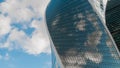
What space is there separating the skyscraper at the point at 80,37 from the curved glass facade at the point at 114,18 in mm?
11771

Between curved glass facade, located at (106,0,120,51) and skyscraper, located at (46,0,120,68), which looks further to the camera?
curved glass facade, located at (106,0,120,51)

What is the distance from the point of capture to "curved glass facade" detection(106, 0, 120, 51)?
285ft

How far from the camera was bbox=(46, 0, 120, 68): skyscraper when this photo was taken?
231 ft

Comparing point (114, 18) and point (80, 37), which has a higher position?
point (114, 18)

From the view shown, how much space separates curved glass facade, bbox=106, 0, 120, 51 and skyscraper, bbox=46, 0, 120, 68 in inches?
463

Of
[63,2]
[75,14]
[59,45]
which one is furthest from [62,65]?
[63,2]

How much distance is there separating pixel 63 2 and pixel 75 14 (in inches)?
298

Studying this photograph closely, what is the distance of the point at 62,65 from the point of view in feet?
254

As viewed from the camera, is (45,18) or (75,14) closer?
(75,14)

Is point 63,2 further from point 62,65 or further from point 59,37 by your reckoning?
point 62,65

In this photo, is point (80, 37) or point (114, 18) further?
point (114, 18)

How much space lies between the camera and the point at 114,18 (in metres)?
92.1

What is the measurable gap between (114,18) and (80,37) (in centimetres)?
1837

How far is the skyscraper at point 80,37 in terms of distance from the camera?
70375mm
